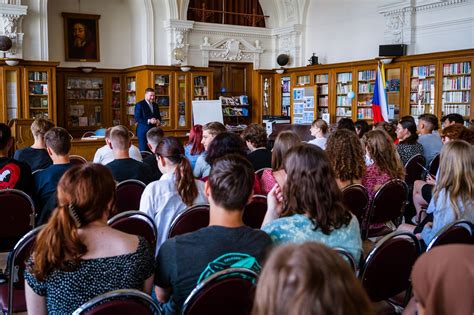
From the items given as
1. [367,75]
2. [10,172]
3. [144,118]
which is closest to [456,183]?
[10,172]

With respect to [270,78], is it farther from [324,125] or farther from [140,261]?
[140,261]

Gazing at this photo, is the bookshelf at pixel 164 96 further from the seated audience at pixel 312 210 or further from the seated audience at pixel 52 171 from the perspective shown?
the seated audience at pixel 312 210

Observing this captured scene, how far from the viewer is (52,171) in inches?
152

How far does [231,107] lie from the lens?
1373cm

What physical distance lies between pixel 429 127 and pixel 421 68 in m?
4.24

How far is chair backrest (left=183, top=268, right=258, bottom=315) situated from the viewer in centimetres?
174

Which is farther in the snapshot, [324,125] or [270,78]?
[270,78]

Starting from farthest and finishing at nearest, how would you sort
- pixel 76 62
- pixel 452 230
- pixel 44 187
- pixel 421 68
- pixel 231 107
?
pixel 231 107
pixel 76 62
pixel 421 68
pixel 44 187
pixel 452 230

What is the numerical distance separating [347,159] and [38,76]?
862 cm

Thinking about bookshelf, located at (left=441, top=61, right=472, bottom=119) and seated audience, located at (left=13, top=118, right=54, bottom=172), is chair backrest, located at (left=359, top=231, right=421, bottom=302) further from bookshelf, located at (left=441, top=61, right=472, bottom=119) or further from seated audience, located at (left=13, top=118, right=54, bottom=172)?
bookshelf, located at (left=441, top=61, right=472, bottom=119)

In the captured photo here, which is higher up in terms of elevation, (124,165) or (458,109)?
(458,109)

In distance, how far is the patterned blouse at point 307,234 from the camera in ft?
7.36

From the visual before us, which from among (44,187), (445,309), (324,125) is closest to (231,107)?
(324,125)

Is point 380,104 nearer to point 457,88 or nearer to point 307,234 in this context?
point 457,88
